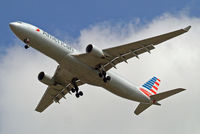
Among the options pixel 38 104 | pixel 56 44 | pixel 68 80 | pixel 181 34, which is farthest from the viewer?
pixel 38 104

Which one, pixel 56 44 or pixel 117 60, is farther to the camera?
pixel 117 60

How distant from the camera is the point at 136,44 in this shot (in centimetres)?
4012

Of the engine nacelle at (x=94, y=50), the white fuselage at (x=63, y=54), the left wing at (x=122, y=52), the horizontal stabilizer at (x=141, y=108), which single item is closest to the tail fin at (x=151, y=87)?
the horizontal stabilizer at (x=141, y=108)

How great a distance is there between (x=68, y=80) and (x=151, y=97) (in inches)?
398

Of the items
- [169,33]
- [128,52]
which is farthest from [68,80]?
[169,33]

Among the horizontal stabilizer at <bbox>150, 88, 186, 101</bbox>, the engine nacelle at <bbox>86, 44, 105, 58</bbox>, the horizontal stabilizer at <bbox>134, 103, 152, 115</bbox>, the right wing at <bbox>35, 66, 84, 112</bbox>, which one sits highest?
the engine nacelle at <bbox>86, 44, 105, 58</bbox>

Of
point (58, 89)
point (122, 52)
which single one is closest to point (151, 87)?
point (122, 52)

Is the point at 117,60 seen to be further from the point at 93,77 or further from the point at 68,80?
the point at 68,80

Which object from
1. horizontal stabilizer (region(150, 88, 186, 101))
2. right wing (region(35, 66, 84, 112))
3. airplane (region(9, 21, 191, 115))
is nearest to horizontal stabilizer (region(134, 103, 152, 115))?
airplane (region(9, 21, 191, 115))

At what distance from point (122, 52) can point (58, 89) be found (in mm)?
11733

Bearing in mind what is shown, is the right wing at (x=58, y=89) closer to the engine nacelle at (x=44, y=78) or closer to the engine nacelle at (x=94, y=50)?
the engine nacelle at (x=44, y=78)

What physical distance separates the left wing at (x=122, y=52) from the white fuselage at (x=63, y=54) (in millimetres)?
810

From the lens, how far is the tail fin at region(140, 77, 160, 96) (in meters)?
48.6

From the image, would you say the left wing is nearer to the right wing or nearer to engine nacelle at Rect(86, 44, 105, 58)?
engine nacelle at Rect(86, 44, 105, 58)
